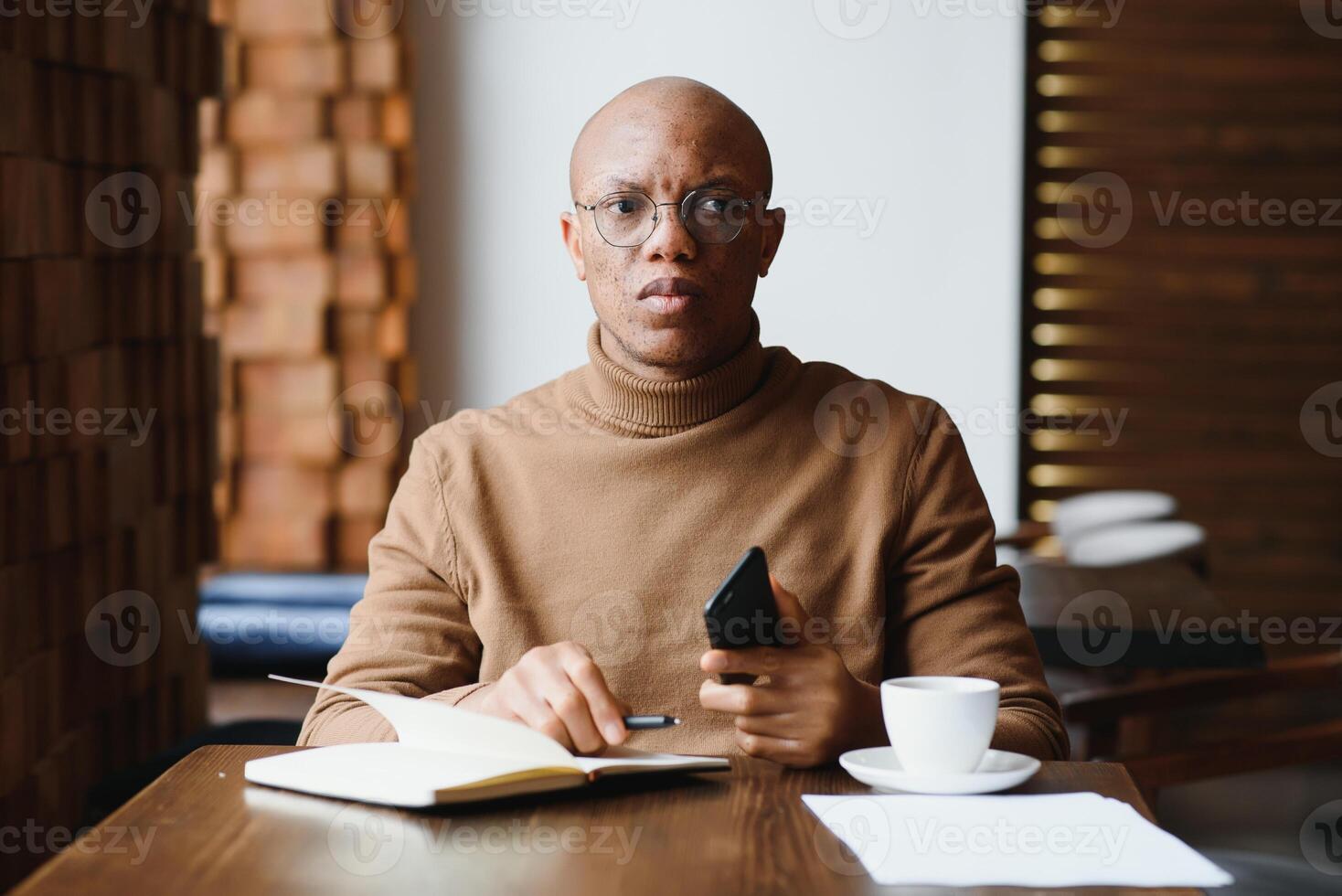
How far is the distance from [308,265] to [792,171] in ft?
4.64

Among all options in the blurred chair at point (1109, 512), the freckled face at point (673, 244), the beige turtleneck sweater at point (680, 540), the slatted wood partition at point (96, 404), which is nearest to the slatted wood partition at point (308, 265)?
the slatted wood partition at point (96, 404)

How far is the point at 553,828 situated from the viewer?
108cm

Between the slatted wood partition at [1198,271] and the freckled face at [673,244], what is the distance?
2.81m

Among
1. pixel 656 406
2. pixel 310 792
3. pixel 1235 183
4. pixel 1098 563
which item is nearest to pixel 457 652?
pixel 656 406

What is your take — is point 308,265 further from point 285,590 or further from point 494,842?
point 494,842

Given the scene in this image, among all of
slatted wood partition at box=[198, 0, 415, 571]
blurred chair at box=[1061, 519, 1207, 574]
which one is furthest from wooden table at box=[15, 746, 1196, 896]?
slatted wood partition at box=[198, 0, 415, 571]

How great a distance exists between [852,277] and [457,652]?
8.85 feet


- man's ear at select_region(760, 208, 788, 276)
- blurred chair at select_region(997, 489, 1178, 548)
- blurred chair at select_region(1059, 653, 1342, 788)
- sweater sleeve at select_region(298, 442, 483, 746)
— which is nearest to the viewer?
sweater sleeve at select_region(298, 442, 483, 746)

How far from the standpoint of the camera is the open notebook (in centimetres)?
111

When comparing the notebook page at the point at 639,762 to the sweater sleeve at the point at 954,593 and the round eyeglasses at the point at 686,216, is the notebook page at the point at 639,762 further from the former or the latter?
the round eyeglasses at the point at 686,216

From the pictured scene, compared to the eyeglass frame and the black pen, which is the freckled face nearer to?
the eyeglass frame

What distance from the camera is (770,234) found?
178 centimetres

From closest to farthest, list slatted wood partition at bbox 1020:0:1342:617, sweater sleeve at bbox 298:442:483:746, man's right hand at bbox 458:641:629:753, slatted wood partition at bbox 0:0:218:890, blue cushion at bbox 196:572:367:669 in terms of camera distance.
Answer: man's right hand at bbox 458:641:629:753 < sweater sleeve at bbox 298:442:483:746 < slatted wood partition at bbox 0:0:218:890 < blue cushion at bbox 196:572:367:669 < slatted wood partition at bbox 1020:0:1342:617

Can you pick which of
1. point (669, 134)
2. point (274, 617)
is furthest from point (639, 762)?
point (274, 617)
